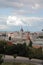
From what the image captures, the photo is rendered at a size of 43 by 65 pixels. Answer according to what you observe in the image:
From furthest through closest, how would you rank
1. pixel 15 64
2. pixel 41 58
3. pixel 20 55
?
pixel 20 55
pixel 41 58
pixel 15 64

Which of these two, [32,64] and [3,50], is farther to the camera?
[3,50]

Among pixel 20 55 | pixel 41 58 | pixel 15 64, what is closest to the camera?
pixel 15 64

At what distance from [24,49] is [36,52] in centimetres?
200

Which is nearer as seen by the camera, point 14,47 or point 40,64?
point 40,64

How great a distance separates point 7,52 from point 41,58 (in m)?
6.76

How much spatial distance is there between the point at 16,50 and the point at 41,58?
524 cm

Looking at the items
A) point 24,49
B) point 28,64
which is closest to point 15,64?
point 28,64

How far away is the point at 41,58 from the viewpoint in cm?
4219

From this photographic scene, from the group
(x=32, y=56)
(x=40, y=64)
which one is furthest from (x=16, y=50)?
(x=40, y=64)

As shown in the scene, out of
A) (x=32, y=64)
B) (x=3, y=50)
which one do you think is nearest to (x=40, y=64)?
(x=32, y=64)

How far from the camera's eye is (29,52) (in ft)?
146

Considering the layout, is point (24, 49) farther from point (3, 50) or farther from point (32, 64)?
point (32, 64)

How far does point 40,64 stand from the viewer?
116 feet

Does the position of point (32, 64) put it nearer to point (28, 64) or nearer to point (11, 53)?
point (28, 64)
